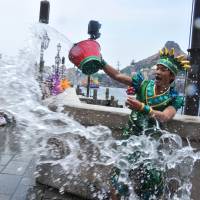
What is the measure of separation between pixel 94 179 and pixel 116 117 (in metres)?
0.76

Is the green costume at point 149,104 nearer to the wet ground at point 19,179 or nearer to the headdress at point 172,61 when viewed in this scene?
the headdress at point 172,61

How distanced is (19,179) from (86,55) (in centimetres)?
215

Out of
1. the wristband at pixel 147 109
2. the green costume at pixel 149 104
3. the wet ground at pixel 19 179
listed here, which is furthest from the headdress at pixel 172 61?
the wet ground at pixel 19 179

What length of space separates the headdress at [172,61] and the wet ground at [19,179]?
1.87m

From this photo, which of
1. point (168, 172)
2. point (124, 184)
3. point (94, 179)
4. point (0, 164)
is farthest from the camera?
point (0, 164)

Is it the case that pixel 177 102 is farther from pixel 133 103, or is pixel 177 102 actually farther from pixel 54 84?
pixel 54 84

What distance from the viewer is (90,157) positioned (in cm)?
456

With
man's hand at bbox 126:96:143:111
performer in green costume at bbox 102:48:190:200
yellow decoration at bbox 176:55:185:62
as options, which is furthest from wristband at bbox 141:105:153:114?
yellow decoration at bbox 176:55:185:62

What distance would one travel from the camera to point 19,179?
17.9 ft

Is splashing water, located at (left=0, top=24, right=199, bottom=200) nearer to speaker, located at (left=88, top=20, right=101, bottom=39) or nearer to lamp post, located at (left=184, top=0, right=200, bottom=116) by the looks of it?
speaker, located at (left=88, top=20, right=101, bottom=39)

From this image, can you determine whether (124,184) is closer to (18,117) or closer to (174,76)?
(174,76)

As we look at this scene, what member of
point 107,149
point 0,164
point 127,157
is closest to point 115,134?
point 107,149

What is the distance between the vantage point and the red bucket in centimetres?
417

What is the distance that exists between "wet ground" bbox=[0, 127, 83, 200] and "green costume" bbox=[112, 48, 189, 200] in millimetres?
988
